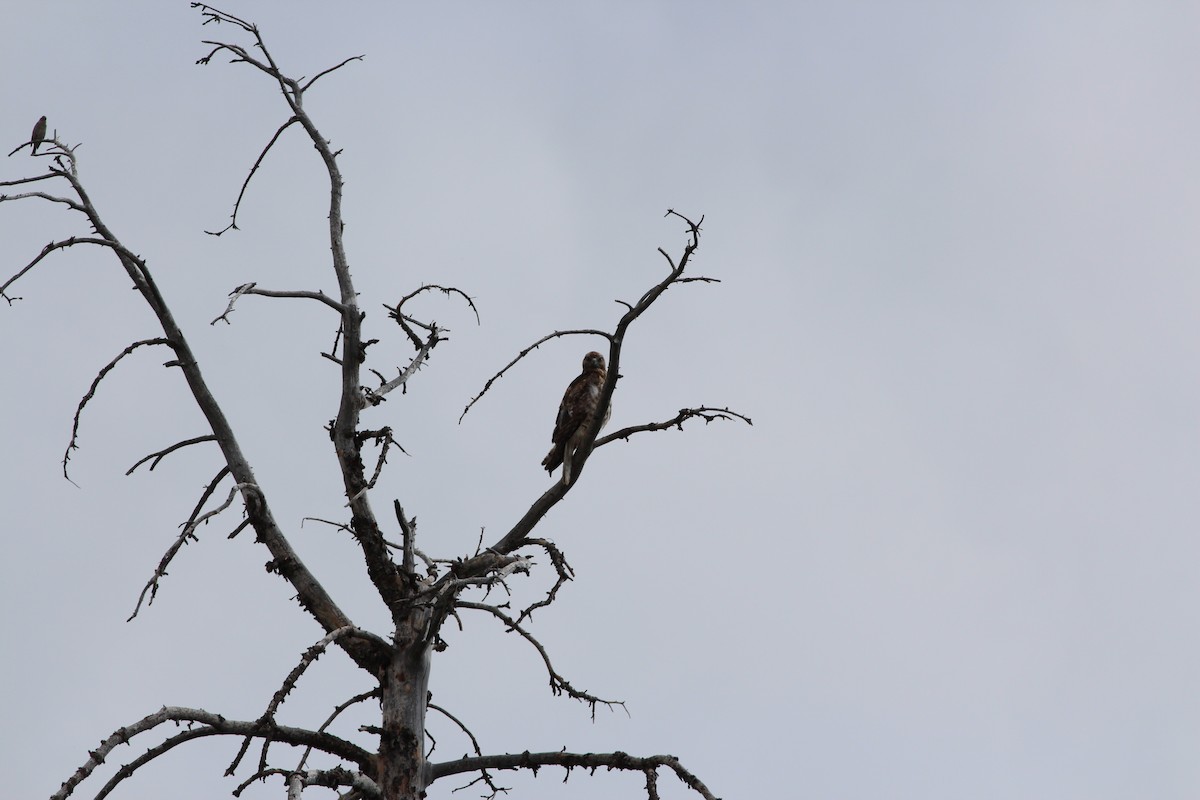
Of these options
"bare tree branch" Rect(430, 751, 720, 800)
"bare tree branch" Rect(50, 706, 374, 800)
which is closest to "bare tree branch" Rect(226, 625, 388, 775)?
"bare tree branch" Rect(50, 706, 374, 800)

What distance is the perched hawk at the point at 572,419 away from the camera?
7802mm

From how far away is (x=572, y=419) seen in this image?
8.20m

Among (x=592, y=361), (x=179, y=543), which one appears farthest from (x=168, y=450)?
(x=592, y=361)

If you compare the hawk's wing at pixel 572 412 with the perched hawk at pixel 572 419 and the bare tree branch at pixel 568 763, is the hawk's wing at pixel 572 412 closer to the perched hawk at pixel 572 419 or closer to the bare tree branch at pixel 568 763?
the perched hawk at pixel 572 419

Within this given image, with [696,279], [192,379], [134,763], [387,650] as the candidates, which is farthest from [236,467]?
[696,279]

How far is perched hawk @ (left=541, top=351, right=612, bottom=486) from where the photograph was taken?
307 inches

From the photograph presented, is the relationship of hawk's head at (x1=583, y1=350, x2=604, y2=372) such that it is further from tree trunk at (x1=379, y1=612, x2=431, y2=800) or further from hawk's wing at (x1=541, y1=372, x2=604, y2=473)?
tree trunk at (x1=379, y1=612, x2=431, y2=800)

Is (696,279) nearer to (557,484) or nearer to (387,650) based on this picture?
(557,484)

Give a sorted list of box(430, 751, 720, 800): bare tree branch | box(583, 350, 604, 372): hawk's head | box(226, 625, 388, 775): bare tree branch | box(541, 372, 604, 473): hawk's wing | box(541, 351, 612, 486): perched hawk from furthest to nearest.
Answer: box(583, 350, 604, 372): hawk's head, box(541, 372, 604, 473): hawk's wing, box(541, 351, 612, 486): perched hawk, box(430, 751, 720, 800): bare tree branch, box(226, 625, 388, 775): bare tree branch

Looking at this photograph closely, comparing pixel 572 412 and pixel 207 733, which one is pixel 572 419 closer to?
pixel 572 412

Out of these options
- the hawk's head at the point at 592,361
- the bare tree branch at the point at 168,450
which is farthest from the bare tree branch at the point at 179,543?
the hawk's head at the point at 592,361

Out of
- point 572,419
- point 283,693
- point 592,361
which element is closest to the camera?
point 283,693

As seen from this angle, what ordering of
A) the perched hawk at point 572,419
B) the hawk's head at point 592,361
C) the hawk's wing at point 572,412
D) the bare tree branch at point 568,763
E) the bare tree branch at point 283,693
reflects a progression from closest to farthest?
the bare tree branch at point 283,693 < the bare tree branch at point 568,763 < the perched hawk at point 572,419 < the hawk's wing at point 572,412 < the hawk's head at point 592,361

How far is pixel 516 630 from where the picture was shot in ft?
21.4
